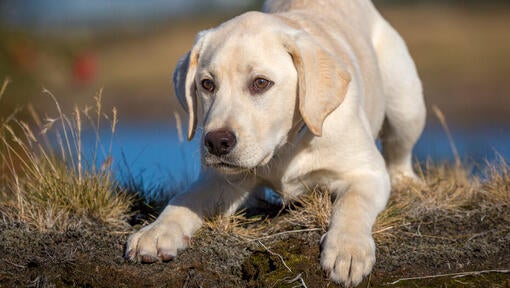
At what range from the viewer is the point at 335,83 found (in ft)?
14.0

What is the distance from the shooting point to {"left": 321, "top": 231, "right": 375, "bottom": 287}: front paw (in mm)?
3648

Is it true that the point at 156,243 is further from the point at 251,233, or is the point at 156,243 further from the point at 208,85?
the point at 208,85

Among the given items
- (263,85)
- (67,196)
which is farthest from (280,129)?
(67,196)

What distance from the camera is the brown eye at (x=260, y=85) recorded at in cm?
420

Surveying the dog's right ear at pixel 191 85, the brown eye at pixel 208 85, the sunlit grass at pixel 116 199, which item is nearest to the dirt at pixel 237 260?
the sunlit grass at pixel 116 199

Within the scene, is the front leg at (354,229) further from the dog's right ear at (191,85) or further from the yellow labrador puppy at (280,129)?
the dog's right ear at (191,85)

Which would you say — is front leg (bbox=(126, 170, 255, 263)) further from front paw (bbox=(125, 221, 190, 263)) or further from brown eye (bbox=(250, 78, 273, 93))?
brown eye (bbox=(250, 78, 273, 93))

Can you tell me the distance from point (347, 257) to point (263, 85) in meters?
1.07

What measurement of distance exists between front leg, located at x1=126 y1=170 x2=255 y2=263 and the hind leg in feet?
5.80

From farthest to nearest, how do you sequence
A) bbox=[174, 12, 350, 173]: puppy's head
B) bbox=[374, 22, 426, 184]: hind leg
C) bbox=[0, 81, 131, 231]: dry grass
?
1. bbox=[374, 22, 426, 184]: hind leg
2. bbox=[0, 81, 131, 231]: dry grass
3. bbox=[174, 12, 350, 173]: puppy's head

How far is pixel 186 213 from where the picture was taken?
14.4ft

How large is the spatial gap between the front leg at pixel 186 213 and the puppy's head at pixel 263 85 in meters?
0.42

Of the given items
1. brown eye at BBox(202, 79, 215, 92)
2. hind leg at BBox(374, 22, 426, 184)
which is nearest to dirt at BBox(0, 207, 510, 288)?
brown eye at BBox(202, 79, 215, 92)

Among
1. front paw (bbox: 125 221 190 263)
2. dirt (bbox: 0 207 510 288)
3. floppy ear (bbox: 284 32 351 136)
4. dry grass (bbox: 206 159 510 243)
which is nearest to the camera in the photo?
dirt (bbox: 0 207 510 288)
